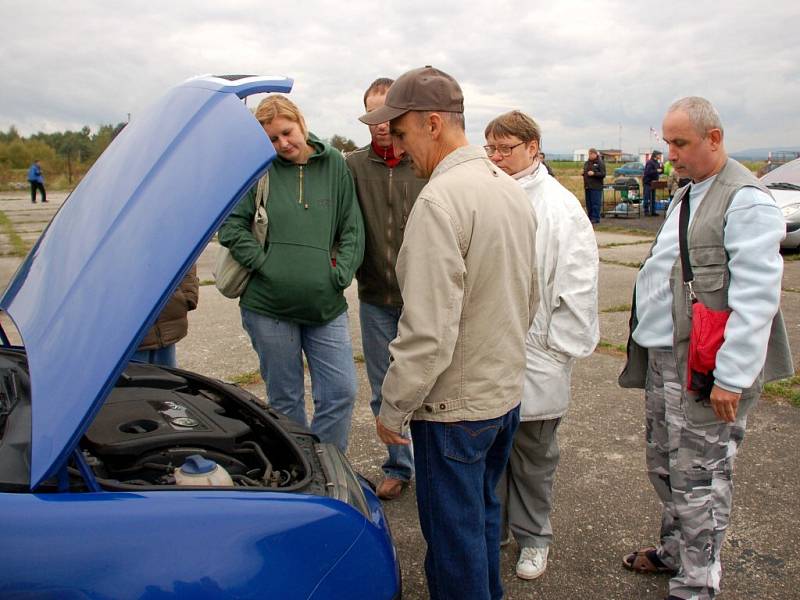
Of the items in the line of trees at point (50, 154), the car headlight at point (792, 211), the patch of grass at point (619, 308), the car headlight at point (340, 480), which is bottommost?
the patch of grass at point (619, 308)

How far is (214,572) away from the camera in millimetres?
1585

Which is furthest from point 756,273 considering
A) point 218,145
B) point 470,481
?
point 218,145

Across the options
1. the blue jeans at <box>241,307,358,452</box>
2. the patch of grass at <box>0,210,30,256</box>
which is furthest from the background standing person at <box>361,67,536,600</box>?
the patch of grass at <box>0,210,30,256</box>

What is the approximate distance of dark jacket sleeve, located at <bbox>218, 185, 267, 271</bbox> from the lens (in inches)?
117

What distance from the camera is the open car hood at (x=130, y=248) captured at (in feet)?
4.95

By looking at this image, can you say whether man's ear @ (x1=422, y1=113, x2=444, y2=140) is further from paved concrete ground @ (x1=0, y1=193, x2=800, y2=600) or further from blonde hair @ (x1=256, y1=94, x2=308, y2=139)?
paved concrete ground @ (x1=0, y1=193, x2=800, y2=600)

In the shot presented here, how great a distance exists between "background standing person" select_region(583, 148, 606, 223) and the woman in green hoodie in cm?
1390

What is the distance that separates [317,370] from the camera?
327 cm

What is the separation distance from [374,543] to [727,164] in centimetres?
176

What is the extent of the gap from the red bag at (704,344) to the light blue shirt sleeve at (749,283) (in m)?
0.03

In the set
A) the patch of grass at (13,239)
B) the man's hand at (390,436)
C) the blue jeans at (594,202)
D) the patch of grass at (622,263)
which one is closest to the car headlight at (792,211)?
the patch of grass at (622,263)

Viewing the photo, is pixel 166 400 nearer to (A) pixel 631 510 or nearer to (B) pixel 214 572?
(B) pixel 214 572

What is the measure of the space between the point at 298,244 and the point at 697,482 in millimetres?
1824

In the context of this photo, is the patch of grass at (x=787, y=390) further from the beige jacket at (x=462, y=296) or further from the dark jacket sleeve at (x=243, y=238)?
the dark jacket sleeve at (x=243, y=238)
